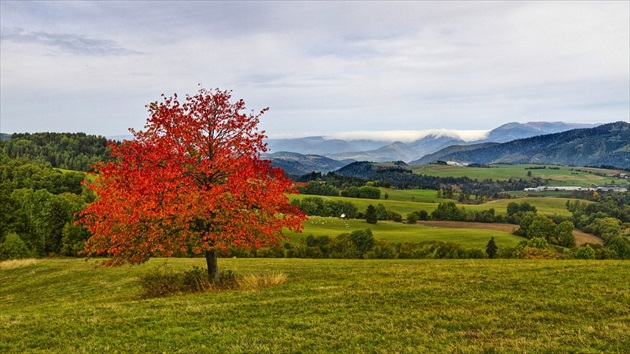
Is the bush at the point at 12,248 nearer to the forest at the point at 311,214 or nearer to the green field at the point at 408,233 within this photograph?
the forest at the point at 311,214

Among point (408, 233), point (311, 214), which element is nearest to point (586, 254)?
point (408, 233)

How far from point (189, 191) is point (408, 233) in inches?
4441

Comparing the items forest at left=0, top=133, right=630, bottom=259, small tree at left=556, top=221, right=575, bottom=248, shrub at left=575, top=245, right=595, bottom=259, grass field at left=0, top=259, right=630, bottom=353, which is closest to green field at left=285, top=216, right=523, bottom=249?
forest at left=0, top=133, right=630, bottom=259

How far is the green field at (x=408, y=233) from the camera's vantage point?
112m

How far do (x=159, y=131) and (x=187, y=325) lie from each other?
10.7 m

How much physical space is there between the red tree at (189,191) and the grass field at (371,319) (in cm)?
295

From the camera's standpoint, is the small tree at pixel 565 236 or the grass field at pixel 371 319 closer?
the grass field at pixel 371 319

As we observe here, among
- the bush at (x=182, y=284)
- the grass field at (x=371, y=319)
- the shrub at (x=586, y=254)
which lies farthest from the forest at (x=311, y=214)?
the grass field at (x=371, y=319)

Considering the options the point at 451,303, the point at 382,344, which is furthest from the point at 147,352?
the point at 451,303

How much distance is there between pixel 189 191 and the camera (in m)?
18.9

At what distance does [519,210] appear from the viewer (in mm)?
184375

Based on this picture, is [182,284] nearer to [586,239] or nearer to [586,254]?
[586,254]

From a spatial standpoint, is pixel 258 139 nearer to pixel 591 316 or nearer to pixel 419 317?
pixel 419 317

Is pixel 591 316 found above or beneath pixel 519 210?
above
